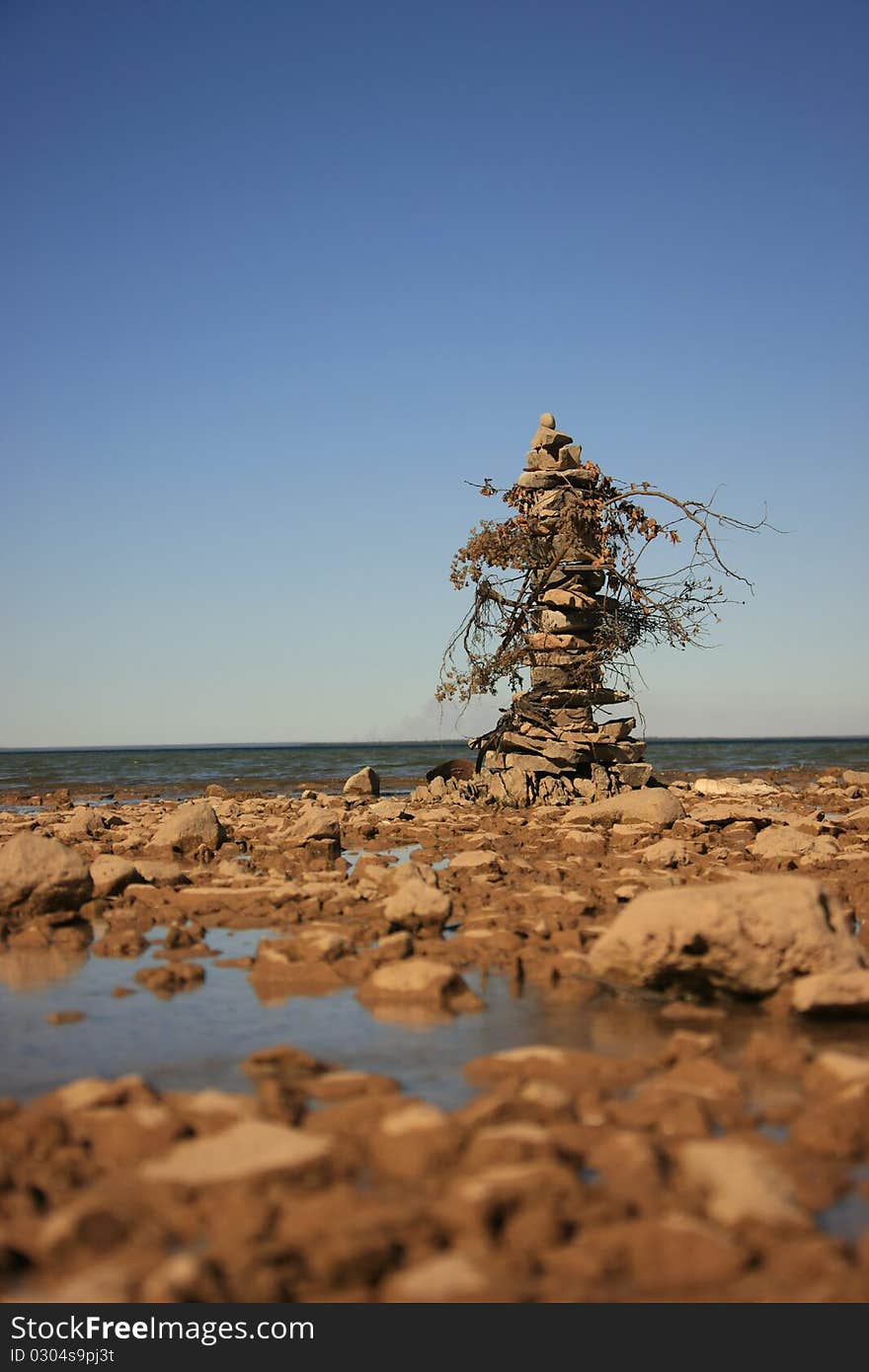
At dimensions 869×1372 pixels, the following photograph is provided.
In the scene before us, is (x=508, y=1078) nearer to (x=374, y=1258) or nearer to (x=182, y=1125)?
(x=182, y=1125)

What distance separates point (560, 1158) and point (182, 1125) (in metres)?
1.01

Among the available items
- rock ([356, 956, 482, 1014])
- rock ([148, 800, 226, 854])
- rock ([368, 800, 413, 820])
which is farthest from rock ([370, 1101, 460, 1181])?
rock ([368, 800, 413, 820])

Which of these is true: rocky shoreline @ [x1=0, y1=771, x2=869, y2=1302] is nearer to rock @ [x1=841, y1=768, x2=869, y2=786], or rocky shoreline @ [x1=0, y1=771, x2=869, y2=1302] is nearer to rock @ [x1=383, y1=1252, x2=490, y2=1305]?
rock @ [x1=383, y1=1252, x2=490, y2=1305]

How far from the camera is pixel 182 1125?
9.64ft

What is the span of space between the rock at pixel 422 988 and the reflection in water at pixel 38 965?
149 centimetres

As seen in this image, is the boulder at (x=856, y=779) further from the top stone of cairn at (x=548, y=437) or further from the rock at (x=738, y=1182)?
the rock at (x=738, y=1182)

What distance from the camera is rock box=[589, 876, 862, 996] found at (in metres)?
4.21

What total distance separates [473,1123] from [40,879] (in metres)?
3.93

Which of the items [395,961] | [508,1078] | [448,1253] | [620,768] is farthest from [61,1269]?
[620,768]

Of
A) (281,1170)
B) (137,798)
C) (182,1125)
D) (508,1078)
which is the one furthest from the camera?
(137,798)

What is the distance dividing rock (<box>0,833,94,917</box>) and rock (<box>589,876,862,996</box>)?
3300mm

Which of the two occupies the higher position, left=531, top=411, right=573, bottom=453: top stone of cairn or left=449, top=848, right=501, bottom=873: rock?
left=531, top=411, right=573, bottom=453: top stone of cairn

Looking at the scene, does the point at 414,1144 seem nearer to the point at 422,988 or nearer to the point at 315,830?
the point at 422,988

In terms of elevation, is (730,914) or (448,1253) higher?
(730,914)
